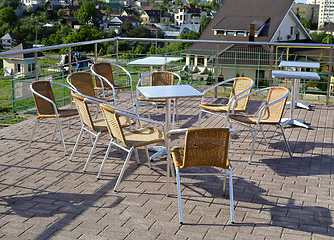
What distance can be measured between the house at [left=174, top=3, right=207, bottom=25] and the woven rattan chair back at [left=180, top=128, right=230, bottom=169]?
119 meters

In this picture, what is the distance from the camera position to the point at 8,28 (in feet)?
305

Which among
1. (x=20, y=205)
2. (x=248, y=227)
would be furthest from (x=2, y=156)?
(x=248, y=227)

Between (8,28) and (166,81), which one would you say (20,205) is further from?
(8,28)

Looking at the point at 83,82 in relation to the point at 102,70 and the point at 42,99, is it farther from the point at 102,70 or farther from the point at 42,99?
the point at 102,70

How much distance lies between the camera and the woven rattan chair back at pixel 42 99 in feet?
18.1

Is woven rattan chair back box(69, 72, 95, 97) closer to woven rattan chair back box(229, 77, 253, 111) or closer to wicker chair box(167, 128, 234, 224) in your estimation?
woven rattan chair back box(229, 77, 253, 111)

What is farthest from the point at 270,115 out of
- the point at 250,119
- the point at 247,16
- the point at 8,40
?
the point at 8,40

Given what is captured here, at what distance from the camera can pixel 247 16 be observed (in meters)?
37.6

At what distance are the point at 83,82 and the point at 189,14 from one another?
11995 cm

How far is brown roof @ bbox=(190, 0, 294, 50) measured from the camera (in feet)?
118

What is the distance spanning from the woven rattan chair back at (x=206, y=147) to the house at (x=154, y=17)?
117990 mm

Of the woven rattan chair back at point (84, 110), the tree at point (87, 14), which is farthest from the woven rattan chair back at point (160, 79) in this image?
the tree at point (87, 14)

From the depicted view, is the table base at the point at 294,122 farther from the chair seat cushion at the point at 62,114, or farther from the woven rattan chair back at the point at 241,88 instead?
the chair seat cushion at the point at 62,114

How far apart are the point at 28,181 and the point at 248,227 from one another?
2228 mm
